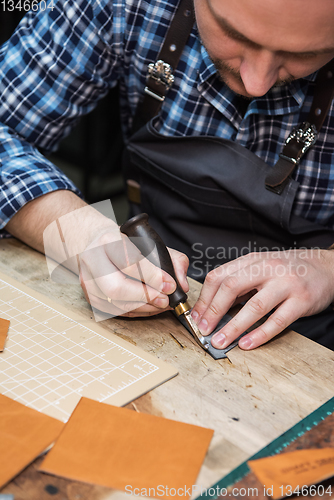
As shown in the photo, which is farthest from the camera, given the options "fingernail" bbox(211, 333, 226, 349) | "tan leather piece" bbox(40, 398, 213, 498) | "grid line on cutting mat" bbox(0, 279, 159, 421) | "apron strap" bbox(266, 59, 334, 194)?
"apron strap" bbox(266, 59, 334, 194)

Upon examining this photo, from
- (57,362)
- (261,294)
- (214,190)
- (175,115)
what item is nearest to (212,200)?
(214,190)

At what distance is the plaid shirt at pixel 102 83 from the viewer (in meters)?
1.08

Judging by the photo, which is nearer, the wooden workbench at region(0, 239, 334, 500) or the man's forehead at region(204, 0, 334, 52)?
the wooden workbench at region(0, 239, 334, 500)

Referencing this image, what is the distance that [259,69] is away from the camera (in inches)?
32.9

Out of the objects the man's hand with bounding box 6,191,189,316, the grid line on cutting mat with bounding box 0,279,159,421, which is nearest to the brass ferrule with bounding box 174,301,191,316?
the man's hand with bounding box 6,191,189,316

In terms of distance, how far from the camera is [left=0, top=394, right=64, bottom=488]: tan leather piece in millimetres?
539

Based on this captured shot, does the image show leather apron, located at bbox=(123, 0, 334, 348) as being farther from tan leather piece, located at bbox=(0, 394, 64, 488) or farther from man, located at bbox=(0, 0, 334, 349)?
tan leather piece, located at bbox=(0, 394, 64, 488)

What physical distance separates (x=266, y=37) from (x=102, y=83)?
593mm

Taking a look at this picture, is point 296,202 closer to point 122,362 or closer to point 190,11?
point 190,11

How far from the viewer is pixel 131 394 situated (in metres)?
0.67

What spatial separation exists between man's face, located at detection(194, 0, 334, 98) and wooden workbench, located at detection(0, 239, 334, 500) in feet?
1.71

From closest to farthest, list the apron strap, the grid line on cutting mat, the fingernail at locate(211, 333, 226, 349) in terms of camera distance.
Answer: the grid line on cutting mat < the fingernail at locate(211, 333, 226, 349) < the apron strap

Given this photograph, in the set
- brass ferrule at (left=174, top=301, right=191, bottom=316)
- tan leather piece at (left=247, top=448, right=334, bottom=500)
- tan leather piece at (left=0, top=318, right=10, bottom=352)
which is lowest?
tan leather piece at (left=0, top=318, right=10, bottom=352)

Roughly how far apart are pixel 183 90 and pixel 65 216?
459mm
